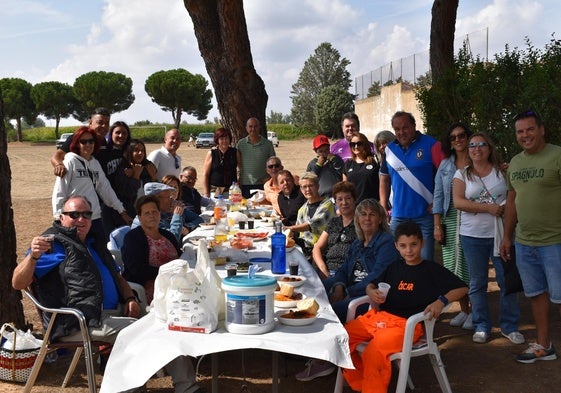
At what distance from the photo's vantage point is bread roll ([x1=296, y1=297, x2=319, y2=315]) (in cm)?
286

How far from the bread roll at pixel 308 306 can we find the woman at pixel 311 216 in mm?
2442

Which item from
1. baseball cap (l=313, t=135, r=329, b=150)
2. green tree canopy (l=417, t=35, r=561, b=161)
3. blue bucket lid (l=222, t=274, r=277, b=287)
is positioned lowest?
blue bucket lid (l=222, t=274, r=277, b=287)

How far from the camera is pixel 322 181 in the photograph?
655 cm

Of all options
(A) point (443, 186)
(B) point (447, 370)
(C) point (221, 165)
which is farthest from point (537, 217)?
(C) point (221, 165)

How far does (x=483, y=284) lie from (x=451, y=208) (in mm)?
705

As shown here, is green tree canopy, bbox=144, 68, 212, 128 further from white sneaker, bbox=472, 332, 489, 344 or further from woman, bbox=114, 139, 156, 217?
white sneaker, bbox=472, 332, 489, 344

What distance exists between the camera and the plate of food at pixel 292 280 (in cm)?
336

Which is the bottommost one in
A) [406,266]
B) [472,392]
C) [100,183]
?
[472,392]

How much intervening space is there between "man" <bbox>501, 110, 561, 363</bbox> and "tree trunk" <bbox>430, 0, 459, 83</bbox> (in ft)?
17.0

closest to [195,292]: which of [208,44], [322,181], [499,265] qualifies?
[499,265]

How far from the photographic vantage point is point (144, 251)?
14.1 feet

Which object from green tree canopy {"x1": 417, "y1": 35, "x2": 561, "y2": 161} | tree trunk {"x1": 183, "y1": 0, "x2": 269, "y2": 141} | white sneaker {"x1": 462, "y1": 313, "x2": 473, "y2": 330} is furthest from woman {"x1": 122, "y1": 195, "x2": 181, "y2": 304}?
tree trunk {"x1": 183, "y1": 0, "x2": 269, "y2": 141}

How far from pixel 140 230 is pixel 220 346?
1.96m

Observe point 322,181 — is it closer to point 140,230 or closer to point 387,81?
point 140,230
